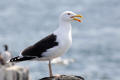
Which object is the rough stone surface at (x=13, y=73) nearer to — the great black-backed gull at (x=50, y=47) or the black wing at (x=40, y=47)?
the great black-backed gull at (x=50, y=47)

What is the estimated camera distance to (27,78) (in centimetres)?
1513

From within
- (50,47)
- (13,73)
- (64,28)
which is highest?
(64,28)

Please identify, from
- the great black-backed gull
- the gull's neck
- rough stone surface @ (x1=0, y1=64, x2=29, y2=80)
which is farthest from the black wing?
rough stone surface @ (x1=0, y1=64, x2=29, y2=80)

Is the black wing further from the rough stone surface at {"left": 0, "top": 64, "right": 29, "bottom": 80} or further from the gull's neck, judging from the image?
the rough stone surface at {"left": 0, "top": 64, "right": 29, "bottom": 80}

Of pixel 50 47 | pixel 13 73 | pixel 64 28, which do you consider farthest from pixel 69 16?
pixel 13 73

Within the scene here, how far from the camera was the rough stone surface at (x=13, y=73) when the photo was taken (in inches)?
590

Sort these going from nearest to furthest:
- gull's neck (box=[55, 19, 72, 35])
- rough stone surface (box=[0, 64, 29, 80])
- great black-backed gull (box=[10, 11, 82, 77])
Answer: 1. rough stone surface (box=[0, 64, 29, 80])
2. great black-backed gull (box=[10, 11, 82, 77])
3. gull's neck (box=[55, 19, 72, 35])

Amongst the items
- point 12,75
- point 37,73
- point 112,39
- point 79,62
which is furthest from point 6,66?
point 112,39

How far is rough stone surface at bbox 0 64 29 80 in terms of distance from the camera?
15.0 meters

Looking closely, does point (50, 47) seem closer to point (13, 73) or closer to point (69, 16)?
point (69, 16)

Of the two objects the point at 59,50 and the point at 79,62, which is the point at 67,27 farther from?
the point at 79,62

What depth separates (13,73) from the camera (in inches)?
592

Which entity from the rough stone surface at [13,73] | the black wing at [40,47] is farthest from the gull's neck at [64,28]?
the rough stone surface at [13,73]

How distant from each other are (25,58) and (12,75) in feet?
12.2
